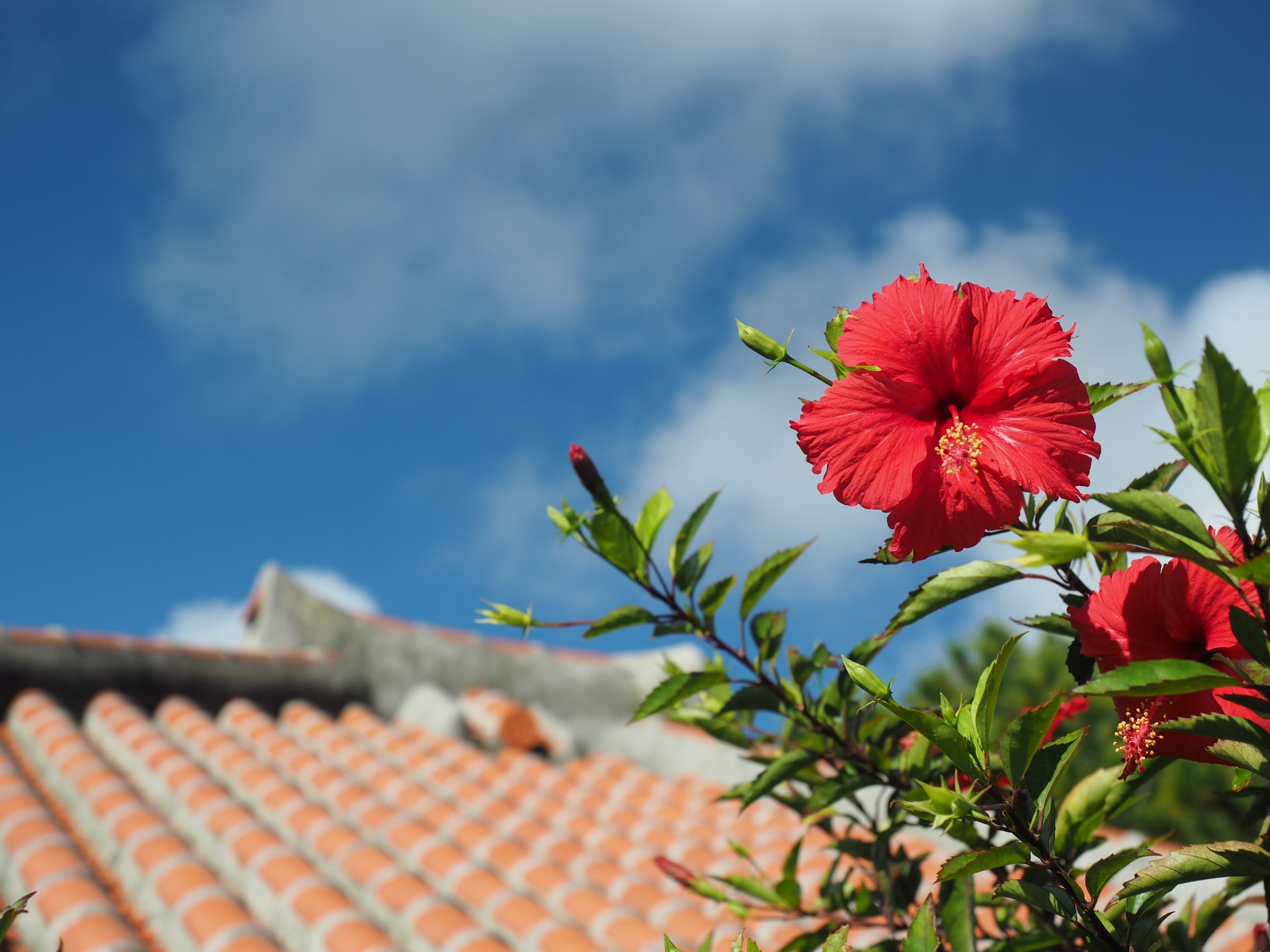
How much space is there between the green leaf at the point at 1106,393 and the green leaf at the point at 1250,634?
0.24m

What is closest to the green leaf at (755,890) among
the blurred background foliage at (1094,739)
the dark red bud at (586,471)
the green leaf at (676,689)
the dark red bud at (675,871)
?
the dark red bud at (675,871)

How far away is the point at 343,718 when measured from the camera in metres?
6.40

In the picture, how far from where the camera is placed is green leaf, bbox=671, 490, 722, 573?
5.09 ft

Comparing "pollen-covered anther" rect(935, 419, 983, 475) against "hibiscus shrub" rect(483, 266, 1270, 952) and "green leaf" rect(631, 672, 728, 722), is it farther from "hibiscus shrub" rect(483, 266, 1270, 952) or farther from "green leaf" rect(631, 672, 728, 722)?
"green leaf" rect(631, 672, 728, 722)

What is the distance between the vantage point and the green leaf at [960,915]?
1325mm

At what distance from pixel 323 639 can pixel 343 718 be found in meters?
0.93

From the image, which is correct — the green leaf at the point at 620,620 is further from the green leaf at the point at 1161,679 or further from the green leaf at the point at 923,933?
the green leaf at the point at 1161,679

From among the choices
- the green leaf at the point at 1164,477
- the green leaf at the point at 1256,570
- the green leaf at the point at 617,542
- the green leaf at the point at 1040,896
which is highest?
the green leaf at the point at 617,542

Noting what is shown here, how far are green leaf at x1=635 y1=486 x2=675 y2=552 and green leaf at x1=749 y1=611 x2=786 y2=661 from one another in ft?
0.76

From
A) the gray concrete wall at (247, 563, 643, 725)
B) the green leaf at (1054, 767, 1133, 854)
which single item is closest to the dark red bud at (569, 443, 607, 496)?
the green leaf at (1054, 767, 1133, 854)

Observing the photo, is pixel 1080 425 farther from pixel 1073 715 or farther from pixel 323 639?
pixel 323 639

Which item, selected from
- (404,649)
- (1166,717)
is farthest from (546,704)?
(1166,717)

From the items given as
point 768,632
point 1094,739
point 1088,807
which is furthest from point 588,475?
point 1094,739

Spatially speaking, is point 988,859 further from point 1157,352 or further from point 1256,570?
point 1157,352
